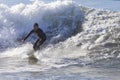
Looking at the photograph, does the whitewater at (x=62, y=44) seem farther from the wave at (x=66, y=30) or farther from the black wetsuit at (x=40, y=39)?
the black wetsuit at (x=40, y=39)

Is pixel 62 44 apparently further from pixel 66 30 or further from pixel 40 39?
pixel 66 30

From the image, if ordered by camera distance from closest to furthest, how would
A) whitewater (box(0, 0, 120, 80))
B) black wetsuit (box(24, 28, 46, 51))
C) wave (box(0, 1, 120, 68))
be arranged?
whitewater (box(0, 0, 120, 80)) → wave (box(0, 1, 120, 68)) → black wetsuit (box(24, 28, 46, 51))

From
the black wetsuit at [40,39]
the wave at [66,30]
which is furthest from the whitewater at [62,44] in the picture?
the black wetsuit at [40,39]

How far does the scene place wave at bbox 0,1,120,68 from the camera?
16.2 metres

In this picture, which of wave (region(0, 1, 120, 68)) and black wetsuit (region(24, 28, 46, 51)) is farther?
black wetsuit (region(24, 28, 46, 51))

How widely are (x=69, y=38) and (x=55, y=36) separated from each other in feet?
3.16

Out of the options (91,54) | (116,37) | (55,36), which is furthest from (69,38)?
(91,54)

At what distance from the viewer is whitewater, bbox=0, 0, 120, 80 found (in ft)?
41.9

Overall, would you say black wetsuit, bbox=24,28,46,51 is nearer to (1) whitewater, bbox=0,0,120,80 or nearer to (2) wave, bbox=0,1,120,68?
(1) whitewater, bbox=0,0,120,80

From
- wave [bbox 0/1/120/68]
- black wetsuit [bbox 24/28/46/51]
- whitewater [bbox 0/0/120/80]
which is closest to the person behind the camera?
whitewater [bbox 0/0/120/80]

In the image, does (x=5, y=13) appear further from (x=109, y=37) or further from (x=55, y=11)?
(x=109, y=37)

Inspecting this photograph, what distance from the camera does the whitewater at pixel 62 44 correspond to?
12.8m

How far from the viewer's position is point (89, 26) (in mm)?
20453

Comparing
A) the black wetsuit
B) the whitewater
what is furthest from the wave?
the black wetsuit
